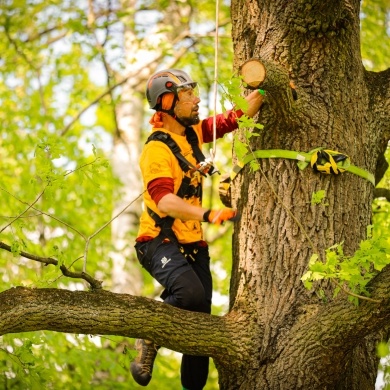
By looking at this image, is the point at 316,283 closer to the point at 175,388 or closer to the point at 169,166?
the point at 169,166

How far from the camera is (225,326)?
4133mm

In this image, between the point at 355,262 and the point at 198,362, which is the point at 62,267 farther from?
the point at 355,262

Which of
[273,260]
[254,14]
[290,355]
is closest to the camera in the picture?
[290,355]

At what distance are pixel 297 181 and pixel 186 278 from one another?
33.6 inches

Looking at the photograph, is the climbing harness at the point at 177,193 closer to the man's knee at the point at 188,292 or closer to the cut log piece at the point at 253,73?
the man's knee at the point at 188,292

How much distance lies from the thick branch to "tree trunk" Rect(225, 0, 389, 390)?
11.3 inches

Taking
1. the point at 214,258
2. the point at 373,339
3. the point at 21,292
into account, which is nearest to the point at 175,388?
the point at 214,258

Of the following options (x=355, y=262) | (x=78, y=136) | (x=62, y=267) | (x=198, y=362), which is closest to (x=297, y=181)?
(x=355, y=262)

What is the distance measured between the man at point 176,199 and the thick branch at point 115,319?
0.36 meters

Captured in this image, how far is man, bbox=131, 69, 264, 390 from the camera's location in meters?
4.34

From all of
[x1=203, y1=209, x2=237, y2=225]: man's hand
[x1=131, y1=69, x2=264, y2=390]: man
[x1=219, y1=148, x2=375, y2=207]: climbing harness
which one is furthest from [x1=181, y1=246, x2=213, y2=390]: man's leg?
[x1=203, y1=209, x2=237, y2=225]: man's hand

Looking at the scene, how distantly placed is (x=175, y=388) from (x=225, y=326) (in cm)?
679

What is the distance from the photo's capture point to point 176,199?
4.17 meters

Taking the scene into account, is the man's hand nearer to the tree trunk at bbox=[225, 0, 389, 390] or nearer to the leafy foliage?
the tree trunk at bbox=[225, 0, 389, 390]
